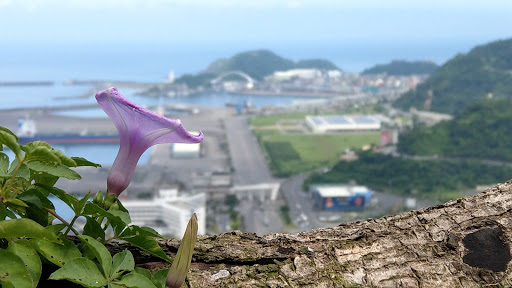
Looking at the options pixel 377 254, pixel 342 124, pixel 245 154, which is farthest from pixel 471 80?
pixel 377 254

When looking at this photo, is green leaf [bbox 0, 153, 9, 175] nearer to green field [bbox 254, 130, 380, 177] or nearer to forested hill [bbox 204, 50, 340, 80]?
green field [bbox 254, 130, 380, 177]

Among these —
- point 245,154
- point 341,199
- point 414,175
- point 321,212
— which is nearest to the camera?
point 341,199

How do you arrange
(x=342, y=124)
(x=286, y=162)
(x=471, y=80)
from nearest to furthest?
(x=286, y=162) → (x=342, y=124) → (x=471, y=80)

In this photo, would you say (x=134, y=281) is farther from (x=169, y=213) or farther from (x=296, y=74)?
(x=296, y=74)

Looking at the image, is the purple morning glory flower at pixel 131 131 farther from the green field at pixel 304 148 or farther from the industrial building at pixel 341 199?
the green field at pixel 304 148

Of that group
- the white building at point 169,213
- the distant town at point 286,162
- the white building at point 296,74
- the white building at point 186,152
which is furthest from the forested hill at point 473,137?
Answer: the white building at point 296,74

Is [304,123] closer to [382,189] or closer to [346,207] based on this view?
[382,189]
